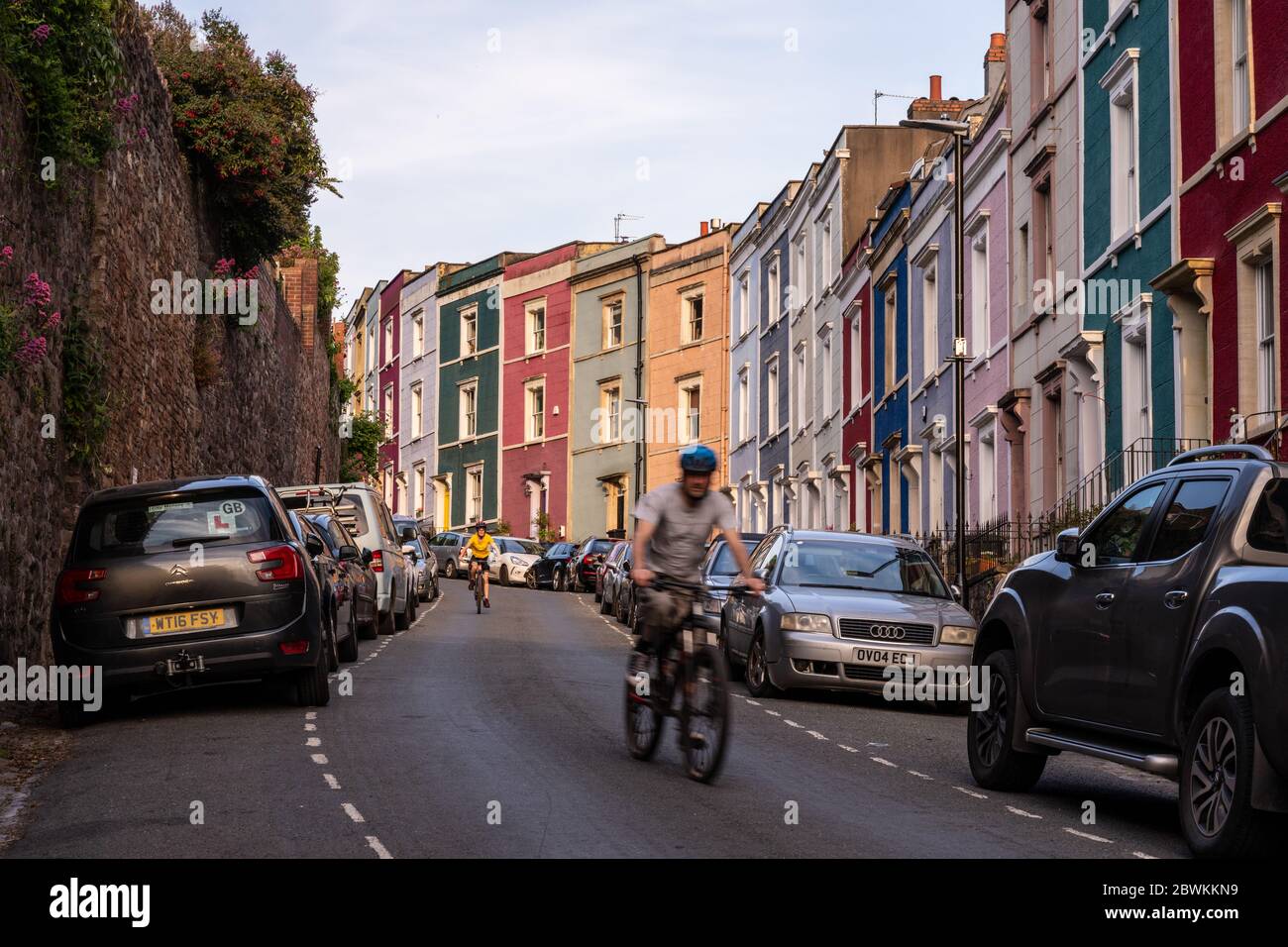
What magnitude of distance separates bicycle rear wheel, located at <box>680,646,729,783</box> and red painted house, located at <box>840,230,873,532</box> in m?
27.9

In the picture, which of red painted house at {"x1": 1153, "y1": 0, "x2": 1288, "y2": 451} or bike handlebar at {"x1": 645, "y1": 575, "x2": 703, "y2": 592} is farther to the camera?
red painted house at {"x1": 1153, "y1": 0, "x2": 1288, "y2": 451}

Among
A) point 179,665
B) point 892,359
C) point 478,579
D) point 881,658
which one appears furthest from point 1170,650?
point 892,359

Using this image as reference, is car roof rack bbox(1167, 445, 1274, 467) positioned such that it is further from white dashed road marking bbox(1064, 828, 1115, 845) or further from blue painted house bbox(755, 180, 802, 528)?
blue painted house bbox(755, 180, 802, 528)

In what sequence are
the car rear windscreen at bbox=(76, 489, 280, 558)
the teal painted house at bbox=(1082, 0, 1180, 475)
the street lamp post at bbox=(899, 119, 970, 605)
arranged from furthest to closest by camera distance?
the street lamp post at bbox=(899, 119, 970, 605) < the teal painted house at bbox=(1082, 0, 1180, 475) < the car rear windscreen at bbox=(76, 489, 280, 558)

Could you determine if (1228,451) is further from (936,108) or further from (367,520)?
(936,108)

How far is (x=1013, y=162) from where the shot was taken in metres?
28.7

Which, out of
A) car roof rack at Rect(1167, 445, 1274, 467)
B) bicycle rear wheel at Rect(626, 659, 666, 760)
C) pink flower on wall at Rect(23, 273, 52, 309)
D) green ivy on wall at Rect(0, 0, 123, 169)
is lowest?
bicycle rear wheel at Rect(626, 659, 666, 760)

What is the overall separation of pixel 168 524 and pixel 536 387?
166ft

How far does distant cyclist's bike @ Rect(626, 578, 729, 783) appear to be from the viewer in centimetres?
1066

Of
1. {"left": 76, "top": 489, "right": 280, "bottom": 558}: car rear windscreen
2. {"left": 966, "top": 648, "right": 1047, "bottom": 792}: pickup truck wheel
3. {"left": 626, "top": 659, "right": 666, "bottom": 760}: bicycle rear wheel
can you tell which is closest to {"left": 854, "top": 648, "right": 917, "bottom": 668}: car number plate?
{"left": 626, "top": 659, "right": 666, "bottom": 760}: bicycle rear wheel

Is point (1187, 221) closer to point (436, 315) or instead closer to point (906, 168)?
point (906, 168)

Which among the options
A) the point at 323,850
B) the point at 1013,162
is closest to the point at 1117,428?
the point at 1013,162

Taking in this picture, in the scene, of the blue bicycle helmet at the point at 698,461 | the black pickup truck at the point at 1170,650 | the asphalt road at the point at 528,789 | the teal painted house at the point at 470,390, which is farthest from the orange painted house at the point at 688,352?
the black pickup truck at the point at 1170,650
